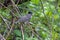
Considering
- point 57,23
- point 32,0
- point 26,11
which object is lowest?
point 57,23

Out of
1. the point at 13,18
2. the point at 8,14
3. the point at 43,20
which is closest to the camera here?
the point at 13,18

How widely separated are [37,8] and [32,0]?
327 mm

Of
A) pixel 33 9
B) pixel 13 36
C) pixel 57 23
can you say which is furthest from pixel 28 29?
pixel 57 23

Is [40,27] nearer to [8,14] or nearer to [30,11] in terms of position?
[30,11]

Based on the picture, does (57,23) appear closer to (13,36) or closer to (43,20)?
(43,20)

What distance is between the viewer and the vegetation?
2.39m

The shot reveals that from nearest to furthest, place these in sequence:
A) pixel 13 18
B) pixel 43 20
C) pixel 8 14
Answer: pixel 13 18, pixel 8 14, pixel 43 20

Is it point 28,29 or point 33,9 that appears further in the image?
point 33,9

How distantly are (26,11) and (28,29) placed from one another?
360 mm

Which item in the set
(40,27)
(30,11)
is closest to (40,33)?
(40,27)

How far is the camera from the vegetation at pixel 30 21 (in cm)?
239

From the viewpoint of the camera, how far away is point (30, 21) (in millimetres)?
2758

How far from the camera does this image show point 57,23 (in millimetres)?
3020

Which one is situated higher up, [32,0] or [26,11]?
[32,0]
